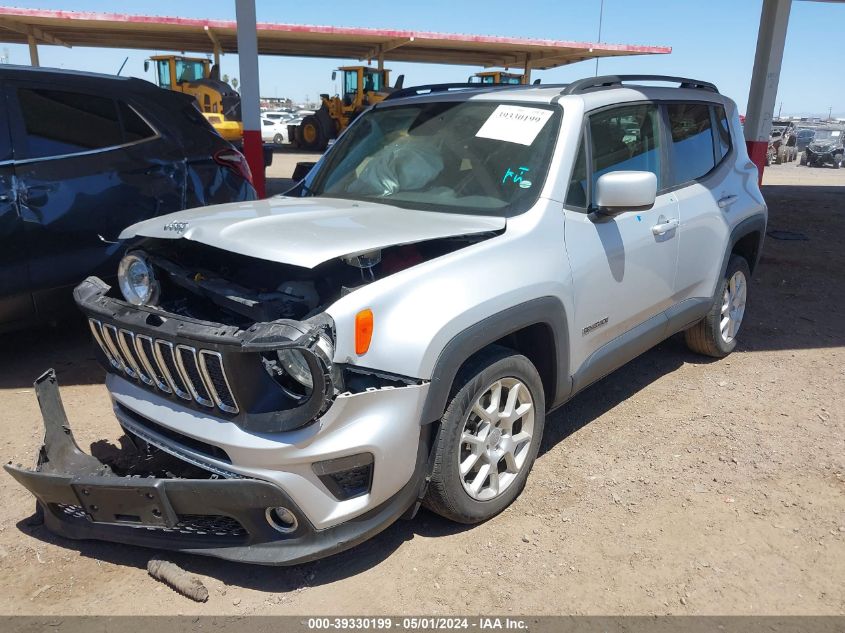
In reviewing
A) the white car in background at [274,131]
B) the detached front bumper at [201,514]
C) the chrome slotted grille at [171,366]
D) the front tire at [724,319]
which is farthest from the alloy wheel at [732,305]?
the white car in background at [274,131]

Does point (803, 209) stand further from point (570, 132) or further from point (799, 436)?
point (570, 132)

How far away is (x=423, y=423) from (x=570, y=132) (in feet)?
5.61

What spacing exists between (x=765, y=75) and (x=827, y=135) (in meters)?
22.9

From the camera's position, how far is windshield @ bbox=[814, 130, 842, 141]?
3025cm

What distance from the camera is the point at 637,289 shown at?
377 centimetres

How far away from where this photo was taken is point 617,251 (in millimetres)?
3562

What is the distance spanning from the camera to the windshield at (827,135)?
1191 inches

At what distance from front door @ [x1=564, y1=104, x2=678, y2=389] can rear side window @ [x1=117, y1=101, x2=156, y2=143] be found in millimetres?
3264

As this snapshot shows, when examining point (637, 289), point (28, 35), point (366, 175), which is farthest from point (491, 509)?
point (28, 35)

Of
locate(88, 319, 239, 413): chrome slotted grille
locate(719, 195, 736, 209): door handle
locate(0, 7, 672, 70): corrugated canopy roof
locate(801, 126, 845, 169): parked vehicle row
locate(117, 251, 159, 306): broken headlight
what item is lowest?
locate(801, 126, 845, 169): parked vehicle row

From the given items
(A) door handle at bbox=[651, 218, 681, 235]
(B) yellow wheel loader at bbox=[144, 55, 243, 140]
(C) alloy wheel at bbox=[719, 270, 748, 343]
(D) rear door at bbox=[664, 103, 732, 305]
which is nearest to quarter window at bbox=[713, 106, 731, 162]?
(D) rear door at bbox=[664, 103, 732, 305]

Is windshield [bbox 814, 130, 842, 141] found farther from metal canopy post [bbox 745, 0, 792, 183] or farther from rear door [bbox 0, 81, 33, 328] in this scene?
rear door [bbox 0, 81, 33, 328]

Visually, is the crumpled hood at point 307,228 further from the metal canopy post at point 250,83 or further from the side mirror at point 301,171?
the metal canopy post at point 250,83

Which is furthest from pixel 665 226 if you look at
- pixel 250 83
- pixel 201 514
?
pixel 250 83
